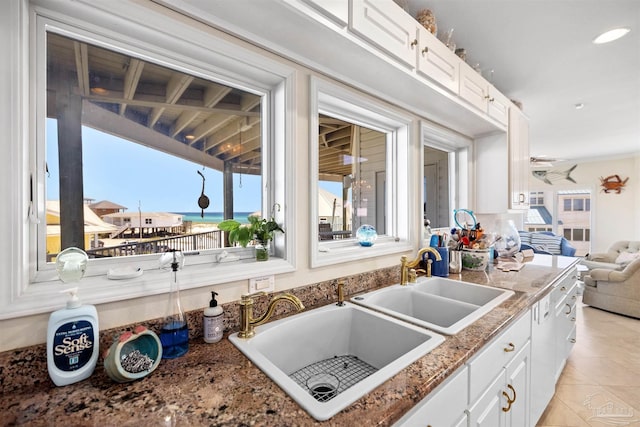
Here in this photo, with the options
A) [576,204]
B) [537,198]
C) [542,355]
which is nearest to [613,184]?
[576,204]

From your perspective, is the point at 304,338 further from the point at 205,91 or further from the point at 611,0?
the point at 611,0

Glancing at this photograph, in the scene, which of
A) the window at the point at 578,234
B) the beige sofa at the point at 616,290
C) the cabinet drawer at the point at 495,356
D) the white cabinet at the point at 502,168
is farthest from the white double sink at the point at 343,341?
the window at the point at 578,234

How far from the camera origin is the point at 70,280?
2.64 feet

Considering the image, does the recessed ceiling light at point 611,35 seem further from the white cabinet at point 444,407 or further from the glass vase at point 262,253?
the glass vase at point 262,253

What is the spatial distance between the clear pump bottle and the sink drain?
1.54 ft

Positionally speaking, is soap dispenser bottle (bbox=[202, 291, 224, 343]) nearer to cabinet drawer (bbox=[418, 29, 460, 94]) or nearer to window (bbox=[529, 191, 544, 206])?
cabinet drawer (bbox=[418, 29, 460, 94])

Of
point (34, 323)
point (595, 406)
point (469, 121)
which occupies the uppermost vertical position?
point (469, 121)

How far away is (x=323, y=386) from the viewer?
1052 mm

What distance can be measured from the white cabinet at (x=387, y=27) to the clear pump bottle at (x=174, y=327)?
3.64ft

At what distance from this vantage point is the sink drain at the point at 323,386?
39.5 inches

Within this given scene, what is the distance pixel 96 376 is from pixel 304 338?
2.17 ft

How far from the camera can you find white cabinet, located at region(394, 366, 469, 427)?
71 centimetres

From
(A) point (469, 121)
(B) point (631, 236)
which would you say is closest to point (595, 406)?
(A) point (469, 121)

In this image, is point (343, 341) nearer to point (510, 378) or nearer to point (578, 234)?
point (510, 378)
